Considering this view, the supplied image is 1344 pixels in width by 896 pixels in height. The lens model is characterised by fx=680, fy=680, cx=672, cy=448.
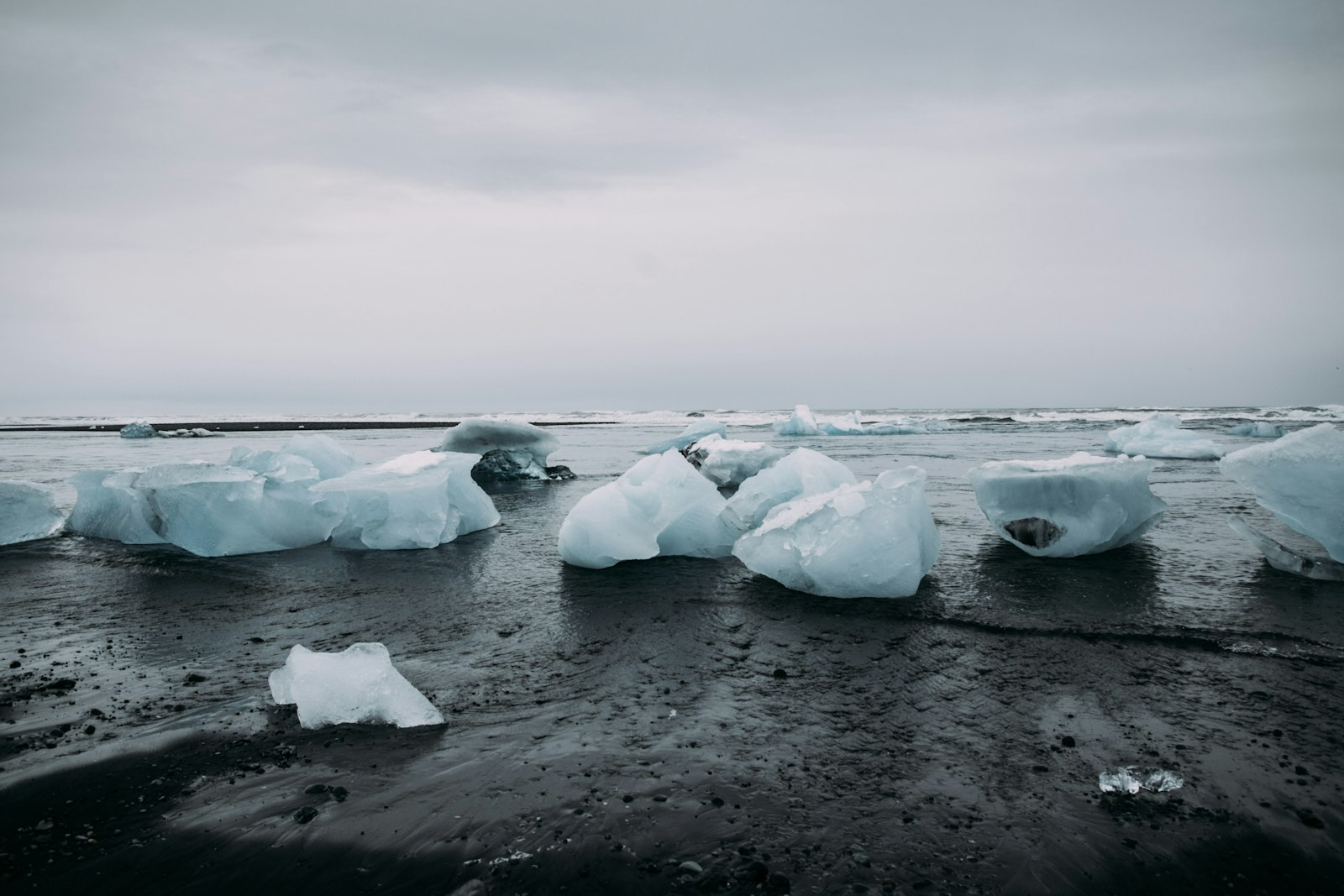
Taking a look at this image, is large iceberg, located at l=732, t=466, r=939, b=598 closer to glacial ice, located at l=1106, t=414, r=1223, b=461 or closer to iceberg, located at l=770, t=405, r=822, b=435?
glacial ice, located at l=1106, t=414, r=1223, b=461

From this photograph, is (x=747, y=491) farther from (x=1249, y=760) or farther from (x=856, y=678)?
(x=1249, y=760)

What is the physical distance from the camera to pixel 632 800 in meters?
1.75

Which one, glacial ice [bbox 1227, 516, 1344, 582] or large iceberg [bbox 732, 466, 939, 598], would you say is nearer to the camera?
large iceberg [bbox 732, 466, 939, 598]

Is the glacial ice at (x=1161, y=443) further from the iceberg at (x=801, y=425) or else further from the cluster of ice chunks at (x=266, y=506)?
the cluster of ice chunks at (x=266, y=506)

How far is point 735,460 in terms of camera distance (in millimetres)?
8852

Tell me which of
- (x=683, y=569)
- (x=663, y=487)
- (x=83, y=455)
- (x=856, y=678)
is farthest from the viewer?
(x=83, y=455)

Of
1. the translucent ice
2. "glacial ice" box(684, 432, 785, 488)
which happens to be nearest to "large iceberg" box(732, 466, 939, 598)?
the translucent ice

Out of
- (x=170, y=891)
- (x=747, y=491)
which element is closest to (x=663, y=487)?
(x=747, y=491)

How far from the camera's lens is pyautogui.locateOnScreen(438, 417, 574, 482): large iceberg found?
32.4 feet

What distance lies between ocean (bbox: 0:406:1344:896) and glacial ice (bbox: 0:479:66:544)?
1984mm

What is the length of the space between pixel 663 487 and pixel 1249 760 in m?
3.38

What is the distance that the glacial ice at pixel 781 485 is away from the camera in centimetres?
484

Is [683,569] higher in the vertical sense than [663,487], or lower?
lower

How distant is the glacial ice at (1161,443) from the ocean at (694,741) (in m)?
9.85
